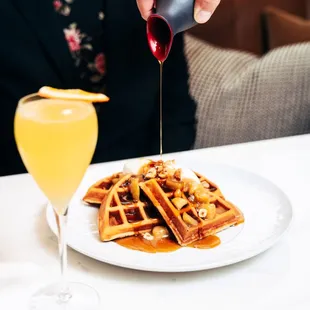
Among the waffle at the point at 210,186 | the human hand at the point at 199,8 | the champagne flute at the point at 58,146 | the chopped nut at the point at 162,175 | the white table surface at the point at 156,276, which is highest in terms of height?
the human hand at the point at 199,8

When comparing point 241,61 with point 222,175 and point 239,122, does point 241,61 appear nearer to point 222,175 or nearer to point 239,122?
point 239,122

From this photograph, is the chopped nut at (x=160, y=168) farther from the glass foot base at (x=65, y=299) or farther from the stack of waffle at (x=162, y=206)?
the glass foot base at (x=65, y=299)

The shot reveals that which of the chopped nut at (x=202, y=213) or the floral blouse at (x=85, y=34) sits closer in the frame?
the chopped nut at (x=202, y=213)

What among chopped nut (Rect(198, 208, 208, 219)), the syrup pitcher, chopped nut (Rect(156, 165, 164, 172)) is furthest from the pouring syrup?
chopped nut (Rect(198, 208, 208, 219))

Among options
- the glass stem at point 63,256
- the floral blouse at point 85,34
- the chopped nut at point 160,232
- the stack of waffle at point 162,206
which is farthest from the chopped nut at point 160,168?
the floral blouse at point 85,34

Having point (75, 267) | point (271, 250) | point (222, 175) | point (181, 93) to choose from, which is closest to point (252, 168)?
point (222, 175)

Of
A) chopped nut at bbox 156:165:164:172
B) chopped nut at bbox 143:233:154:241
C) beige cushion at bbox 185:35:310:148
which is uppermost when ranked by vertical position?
chopped nut at bbox 156:165:164:172

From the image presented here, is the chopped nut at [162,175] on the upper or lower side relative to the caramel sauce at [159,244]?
upper

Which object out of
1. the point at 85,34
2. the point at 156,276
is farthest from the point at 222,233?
the point at 85,34

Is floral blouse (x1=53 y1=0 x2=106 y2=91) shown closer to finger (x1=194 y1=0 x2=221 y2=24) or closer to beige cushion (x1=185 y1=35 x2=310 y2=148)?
beige cushion (x1=185 y1=35 x2=310 y2=148)
